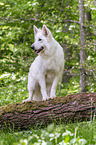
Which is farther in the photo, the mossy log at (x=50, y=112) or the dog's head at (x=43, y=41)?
the dog's head at (x=43, y=41)

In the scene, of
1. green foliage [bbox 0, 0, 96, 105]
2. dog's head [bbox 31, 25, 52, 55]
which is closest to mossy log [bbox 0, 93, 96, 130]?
dog's head [bbox 31, 25, 52, 55]

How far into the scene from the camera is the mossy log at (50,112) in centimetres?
423

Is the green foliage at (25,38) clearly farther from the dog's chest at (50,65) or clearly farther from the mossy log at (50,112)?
the mossy log at (50,112)

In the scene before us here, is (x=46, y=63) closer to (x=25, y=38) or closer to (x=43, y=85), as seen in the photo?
(x=43, y=85)

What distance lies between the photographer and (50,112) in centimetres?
435

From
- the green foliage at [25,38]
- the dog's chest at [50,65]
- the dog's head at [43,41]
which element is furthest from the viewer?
the green foliage at [25,38]

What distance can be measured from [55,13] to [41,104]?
22.8ft

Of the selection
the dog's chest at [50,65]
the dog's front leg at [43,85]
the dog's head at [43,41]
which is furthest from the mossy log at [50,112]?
the dog's head at [43,41]

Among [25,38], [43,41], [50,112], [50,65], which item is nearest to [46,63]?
[50,65]

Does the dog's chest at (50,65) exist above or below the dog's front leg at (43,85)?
above

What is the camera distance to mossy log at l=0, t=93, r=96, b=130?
4.23m

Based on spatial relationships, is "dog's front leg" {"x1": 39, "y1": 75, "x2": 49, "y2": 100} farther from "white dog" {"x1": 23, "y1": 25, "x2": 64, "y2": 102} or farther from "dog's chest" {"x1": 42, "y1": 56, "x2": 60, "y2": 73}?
"dog's chest" {"x1": 42, "y1": 56, "x2": 60, "y2": 73}

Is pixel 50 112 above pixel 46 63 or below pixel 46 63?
below

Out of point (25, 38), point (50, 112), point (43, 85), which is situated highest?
point (25, 38)
